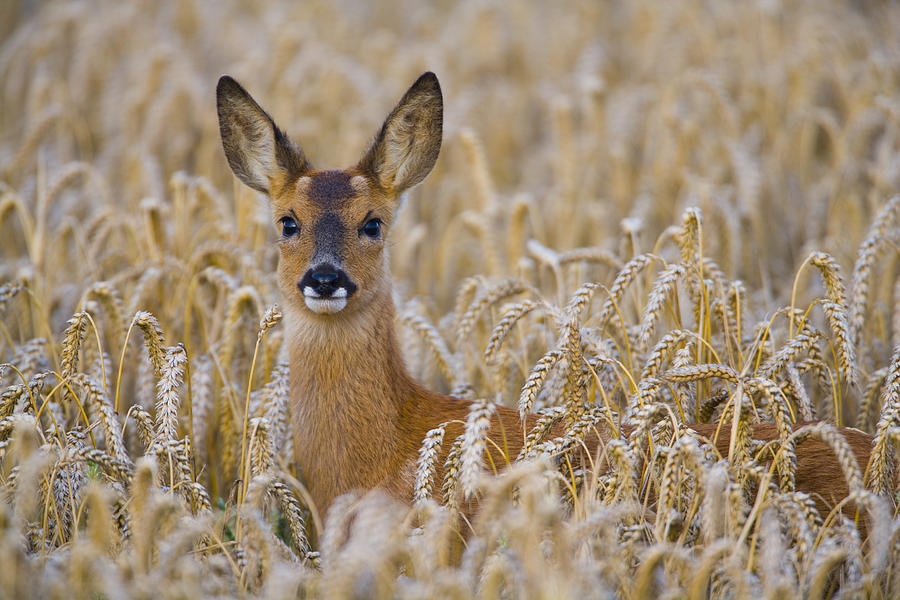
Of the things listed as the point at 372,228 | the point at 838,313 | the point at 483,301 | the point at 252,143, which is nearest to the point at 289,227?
the point at 372,228

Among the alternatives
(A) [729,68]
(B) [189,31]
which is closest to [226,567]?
(A) [729,68]

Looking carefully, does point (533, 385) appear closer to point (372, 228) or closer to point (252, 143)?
point (372, 228)

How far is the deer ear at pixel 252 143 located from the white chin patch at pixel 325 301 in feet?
3.15

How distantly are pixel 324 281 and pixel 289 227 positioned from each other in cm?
65

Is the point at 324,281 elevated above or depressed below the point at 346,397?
above

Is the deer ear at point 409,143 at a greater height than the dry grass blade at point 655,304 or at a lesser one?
greater

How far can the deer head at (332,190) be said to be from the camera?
4590 mm

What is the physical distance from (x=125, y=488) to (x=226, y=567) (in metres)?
0.93

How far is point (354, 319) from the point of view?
4.69m

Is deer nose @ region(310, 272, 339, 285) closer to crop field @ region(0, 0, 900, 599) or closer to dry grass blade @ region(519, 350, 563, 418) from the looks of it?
crop field @ region(0, 0, 900, 599)

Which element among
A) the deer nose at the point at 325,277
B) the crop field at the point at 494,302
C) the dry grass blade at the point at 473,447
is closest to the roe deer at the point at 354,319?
the deer nose at the point at 325,277

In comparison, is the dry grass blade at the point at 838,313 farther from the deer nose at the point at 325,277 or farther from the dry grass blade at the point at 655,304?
the deer nose at the point at 325,277

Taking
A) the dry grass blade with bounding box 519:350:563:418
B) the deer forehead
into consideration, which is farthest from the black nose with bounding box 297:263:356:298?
the dry grass blade with bounding box 519:350:563:418

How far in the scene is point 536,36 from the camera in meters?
12.9
